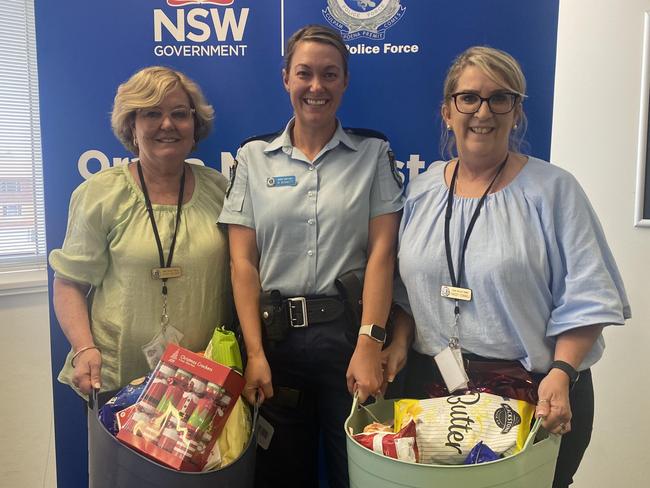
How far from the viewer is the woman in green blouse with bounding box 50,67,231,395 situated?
1525 mm

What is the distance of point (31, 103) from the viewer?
2.66m

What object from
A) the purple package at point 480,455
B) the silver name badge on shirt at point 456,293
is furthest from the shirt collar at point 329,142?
the purple package at point 480,455

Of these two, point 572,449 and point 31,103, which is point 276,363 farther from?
point 31,103

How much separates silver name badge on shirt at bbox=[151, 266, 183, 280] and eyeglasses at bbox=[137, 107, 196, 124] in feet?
1.40

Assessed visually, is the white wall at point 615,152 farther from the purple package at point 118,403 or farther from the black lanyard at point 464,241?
the purple package at point 118,403

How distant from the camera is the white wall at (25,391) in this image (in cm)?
252

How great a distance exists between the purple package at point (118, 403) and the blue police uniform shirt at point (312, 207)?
44 centimetres

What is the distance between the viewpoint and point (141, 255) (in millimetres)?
1519

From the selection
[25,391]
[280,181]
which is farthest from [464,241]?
[25,391]

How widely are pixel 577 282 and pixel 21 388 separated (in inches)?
100

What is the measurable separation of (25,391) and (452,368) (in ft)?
7.30

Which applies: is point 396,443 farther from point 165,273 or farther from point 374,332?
point 165,273

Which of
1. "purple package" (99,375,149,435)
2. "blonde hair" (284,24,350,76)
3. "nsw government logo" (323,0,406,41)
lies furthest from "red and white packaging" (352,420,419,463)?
"nsw government logo" (323,0,406,41)

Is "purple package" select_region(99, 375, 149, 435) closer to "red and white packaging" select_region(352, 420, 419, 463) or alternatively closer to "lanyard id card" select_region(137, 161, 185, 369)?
"lanyard id card" select_region(137, 161, 185, 369)
